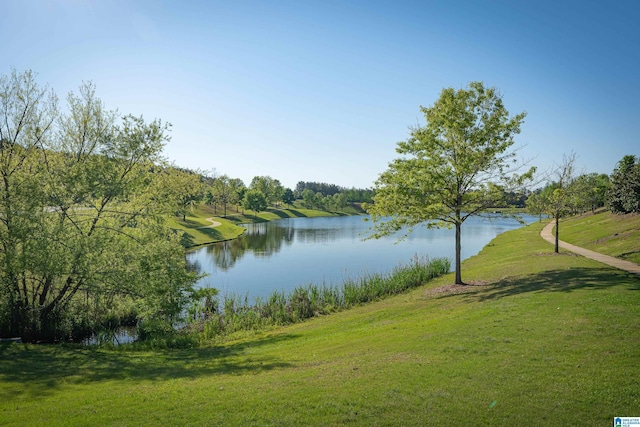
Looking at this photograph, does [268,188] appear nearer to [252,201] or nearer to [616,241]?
[252,201]

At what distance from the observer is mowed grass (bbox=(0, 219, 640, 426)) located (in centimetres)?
812

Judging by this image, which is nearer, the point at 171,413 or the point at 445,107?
the point at 171,413

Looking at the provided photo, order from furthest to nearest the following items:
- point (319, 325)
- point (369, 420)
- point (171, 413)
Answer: point (319, 325), point (171, 413), point (369, 420)

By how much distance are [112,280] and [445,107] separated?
19383mm

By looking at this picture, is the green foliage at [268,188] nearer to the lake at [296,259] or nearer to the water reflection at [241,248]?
the water reflection at [241,248]

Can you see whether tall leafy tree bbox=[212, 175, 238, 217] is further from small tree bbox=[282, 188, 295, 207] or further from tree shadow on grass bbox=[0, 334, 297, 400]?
tree shadow on grass bbox=[0, 334, 297, 400]

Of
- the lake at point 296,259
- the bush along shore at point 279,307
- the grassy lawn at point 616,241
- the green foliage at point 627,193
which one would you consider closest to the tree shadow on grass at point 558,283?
the lake at point 296,259

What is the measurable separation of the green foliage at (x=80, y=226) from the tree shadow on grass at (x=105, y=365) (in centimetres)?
300

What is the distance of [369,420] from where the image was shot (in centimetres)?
782

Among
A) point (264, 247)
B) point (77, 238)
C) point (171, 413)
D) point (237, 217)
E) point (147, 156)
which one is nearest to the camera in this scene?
point (171, 413)

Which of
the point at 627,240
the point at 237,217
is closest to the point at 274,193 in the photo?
the point at 237,217

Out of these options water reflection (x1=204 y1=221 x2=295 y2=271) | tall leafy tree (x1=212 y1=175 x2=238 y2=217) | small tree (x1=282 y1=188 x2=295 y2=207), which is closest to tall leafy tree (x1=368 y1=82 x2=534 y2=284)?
water reflection (x1=204 y1=221 x2=295 y2=271)

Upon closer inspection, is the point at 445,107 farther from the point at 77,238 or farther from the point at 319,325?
the point at 77,238

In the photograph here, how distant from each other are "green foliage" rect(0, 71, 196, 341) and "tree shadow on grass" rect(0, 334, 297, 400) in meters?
3.00
